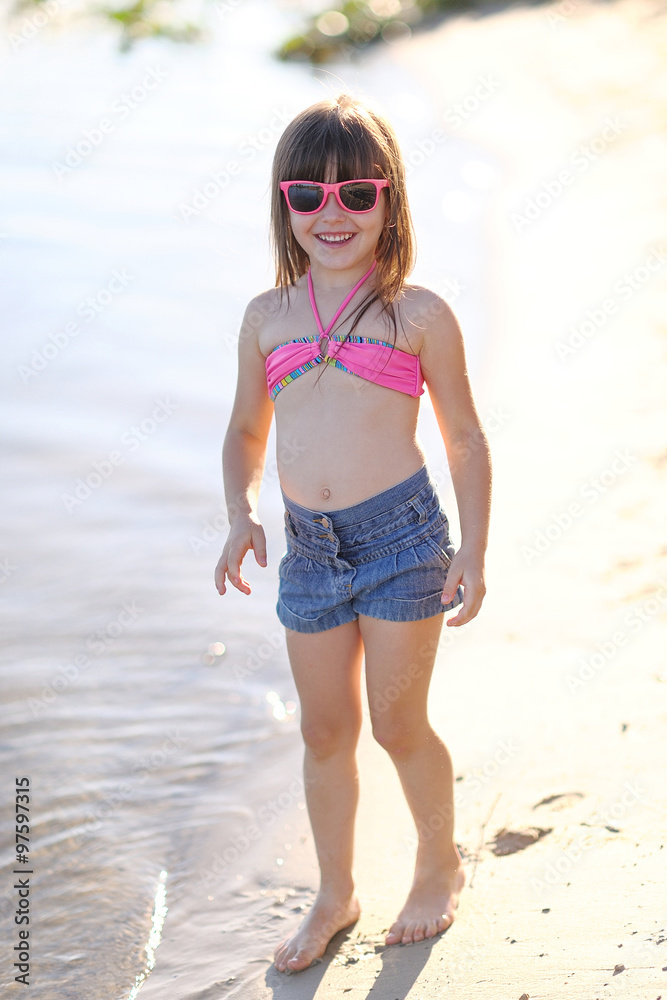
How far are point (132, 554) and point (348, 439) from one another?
91.3 inches

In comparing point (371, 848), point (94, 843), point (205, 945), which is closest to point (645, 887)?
point (371, 848)

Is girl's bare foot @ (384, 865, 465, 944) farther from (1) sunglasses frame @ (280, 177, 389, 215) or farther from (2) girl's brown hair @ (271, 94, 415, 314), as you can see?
(1) sunglasses frame @ (280, 177, 389, 215)

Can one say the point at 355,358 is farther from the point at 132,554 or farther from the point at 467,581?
the point at 132,554

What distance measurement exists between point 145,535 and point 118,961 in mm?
2192

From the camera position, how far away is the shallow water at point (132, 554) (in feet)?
9.36

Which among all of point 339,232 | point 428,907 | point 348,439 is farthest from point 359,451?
point 428,907

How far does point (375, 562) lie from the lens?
2.28m

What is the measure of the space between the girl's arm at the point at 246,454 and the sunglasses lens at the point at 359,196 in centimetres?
31

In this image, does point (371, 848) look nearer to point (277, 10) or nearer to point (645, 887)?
point (645, 887)

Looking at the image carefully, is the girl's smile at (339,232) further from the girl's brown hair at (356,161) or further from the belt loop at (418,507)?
the belt loop at (418,507)

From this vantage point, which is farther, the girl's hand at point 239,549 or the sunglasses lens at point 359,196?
the girl's hand at point 239,549

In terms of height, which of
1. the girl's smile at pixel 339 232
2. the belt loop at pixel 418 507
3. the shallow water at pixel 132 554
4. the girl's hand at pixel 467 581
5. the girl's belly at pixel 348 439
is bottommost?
the shallow water at pixel 132 554

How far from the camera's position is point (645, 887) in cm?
227

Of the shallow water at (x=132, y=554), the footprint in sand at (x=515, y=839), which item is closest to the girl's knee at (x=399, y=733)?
the footprint in sand at (x=515, y=839)
